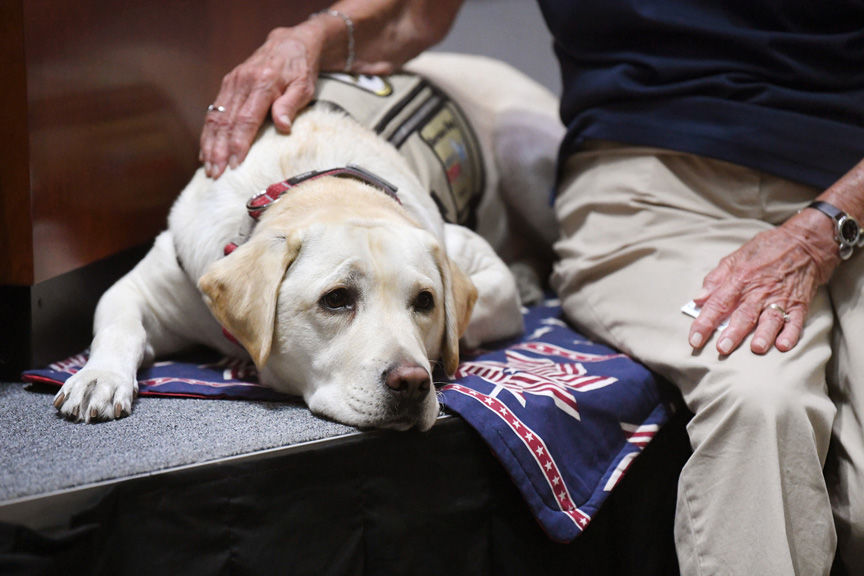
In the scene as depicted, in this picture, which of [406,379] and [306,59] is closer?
[406,379]

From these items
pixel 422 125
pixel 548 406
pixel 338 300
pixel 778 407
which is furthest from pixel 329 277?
pixel 422 125

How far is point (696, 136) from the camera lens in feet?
5.31

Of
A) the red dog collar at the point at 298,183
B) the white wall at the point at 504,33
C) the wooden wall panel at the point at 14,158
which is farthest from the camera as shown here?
the white wall at the point at 504,33

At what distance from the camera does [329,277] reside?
3.99 feet

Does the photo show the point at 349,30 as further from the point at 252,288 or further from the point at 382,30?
the point at 252,288

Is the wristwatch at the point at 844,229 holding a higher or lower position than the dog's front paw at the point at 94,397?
higher

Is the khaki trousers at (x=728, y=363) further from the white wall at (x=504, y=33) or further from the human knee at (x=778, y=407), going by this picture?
the white wall at (x=504, y=33)

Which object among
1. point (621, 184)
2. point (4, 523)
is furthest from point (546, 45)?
point (4, 523)

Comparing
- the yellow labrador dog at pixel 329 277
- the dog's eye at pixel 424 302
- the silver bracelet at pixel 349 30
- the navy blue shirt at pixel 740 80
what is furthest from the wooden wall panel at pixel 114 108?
the navy blue shirt at pixel 740 80

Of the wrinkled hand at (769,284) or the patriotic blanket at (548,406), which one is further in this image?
the wrinkled hand at (769,284)

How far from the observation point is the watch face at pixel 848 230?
4.68 ft

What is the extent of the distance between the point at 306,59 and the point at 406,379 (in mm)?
927

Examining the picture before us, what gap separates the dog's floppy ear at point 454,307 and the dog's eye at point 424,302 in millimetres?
54

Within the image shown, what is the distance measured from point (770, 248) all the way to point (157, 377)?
109 cm
